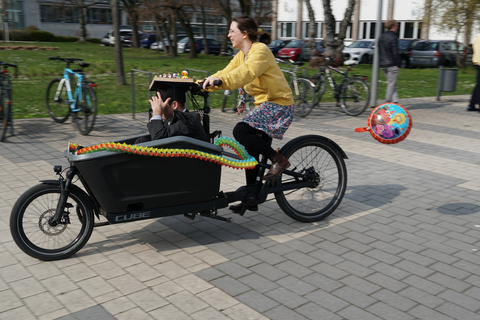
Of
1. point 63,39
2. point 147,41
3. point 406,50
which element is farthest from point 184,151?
point 63,39

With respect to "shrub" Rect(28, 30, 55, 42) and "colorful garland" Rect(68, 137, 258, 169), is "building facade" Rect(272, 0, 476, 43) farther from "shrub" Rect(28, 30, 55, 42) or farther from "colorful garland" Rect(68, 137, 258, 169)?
"colorful garland" Rect(68, 137, 258, 169)

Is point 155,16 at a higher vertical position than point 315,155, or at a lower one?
higher

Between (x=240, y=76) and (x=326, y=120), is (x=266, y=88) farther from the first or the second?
(x=326, y=120)

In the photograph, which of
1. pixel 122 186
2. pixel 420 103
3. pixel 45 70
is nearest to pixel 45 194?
pixel 122 186

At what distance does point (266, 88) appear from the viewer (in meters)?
4.44

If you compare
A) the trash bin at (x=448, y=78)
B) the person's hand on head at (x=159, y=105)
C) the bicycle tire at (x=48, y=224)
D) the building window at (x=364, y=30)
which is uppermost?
the building window at (x=364, y=30)

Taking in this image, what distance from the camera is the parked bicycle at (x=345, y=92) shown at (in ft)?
36.1

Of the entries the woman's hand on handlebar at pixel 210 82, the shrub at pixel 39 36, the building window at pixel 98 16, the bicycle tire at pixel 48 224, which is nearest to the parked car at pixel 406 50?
the woman's hand on handlebar at pixel 210 82

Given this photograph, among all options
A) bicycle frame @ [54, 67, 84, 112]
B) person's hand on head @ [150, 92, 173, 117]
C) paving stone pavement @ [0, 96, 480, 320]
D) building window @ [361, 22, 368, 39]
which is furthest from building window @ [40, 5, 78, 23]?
person's hand on head @ [150, 92, 173, 117]

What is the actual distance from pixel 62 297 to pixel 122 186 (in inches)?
35.2

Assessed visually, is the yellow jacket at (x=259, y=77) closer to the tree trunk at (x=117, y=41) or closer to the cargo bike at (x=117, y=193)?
the cargo bike at (x=117, y=193)

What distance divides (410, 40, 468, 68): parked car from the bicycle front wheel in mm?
18165

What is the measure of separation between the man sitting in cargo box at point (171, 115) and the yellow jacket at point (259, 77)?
357 millimetres

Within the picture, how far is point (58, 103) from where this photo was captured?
359 inches
